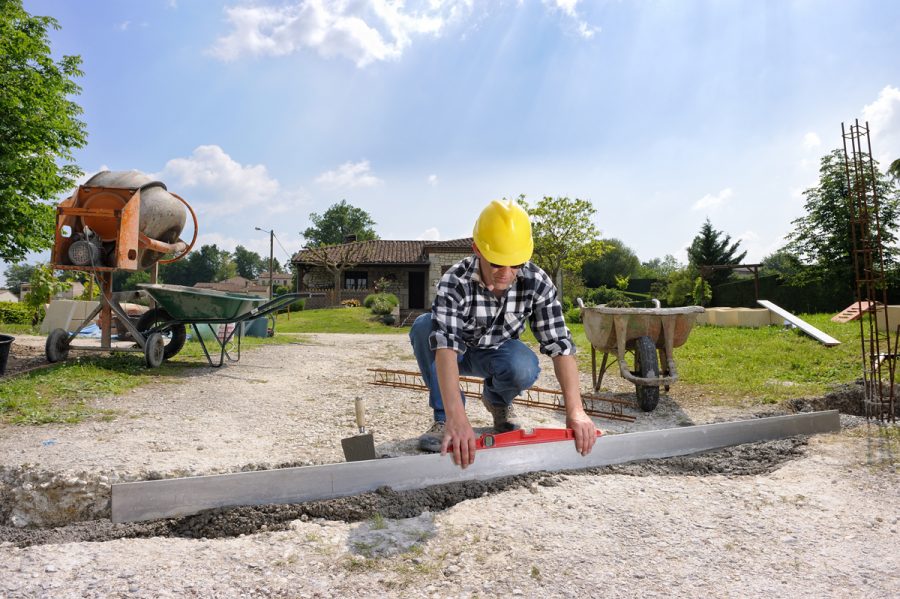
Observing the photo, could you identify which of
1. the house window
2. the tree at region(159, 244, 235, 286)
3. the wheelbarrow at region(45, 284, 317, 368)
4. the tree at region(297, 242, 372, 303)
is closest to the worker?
the wheelbarrow at region(45, 284, 317, 368)

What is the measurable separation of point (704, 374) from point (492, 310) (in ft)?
14.5

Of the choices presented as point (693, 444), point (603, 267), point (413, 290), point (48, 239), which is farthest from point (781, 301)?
point (603, 267)

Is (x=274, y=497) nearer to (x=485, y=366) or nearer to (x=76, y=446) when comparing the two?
(x=485, y=366)

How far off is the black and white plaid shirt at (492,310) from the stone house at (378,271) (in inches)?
920

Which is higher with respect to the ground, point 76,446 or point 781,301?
point 781,301

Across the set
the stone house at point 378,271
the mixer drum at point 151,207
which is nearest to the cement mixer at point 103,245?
the mixer drum at point 151,207

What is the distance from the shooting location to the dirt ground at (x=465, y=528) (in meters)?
1.67

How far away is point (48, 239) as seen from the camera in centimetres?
896

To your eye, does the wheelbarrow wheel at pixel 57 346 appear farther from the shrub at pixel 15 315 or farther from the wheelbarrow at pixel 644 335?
the shrub at pixel 15 315

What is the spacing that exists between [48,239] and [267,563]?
31.2ft

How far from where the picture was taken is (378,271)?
27.5 metres

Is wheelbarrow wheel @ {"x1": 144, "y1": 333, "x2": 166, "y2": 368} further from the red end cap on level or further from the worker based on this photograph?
the red end cap on level

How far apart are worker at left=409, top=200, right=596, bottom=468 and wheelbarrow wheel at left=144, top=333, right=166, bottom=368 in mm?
3671

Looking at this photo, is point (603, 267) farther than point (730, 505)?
Yes
